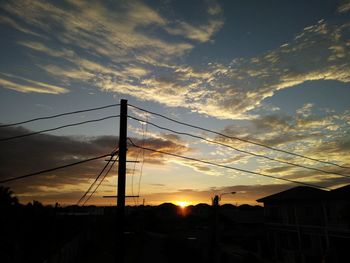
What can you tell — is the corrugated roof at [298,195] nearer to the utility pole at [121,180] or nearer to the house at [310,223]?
the house at [310,223]

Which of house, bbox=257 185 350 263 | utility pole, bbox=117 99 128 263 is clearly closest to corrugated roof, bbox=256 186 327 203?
house, bbox=257 185 350 263

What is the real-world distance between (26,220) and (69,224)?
410 inches

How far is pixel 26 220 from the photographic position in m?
29.0

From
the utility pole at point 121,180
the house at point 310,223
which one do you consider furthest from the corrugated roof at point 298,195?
the utility pole at point 121,180

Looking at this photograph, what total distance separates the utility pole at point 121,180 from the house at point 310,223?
63.5 ft

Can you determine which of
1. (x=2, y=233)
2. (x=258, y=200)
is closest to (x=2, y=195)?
(x=2, y=233)

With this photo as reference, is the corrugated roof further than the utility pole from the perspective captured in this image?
Yes

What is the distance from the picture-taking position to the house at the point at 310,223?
27125mm

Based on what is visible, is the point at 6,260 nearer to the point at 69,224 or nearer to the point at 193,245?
the point at 193,245

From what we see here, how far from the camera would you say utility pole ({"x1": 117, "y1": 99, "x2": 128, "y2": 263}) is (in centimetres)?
1141

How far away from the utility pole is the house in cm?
1935

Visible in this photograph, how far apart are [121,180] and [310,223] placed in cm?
2766

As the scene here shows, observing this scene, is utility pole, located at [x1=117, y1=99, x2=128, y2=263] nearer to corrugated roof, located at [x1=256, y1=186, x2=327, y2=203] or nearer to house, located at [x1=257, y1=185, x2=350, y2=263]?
house, located at [x1=257, y1=185, x2=350, y2=263]

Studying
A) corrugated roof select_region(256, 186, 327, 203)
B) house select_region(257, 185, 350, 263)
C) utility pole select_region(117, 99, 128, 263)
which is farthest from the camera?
corrugated roof select_region(256, 186, 327, 203)
